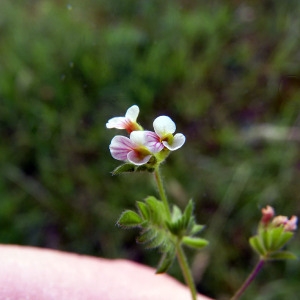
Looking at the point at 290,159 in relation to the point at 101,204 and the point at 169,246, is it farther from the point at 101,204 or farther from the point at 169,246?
the point at 169,246

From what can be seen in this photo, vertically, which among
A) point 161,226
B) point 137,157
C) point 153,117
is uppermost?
point 153,117

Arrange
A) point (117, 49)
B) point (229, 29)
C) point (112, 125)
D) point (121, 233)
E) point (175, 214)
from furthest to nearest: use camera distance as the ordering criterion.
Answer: point (229, 29), point (117, 49), point (121, 233), point (175, 214), point (112, 125)

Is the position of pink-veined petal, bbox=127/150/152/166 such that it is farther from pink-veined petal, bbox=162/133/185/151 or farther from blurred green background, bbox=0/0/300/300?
blurred green background, bbox=0/0/300/300

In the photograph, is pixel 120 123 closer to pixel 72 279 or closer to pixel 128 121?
pixel 128 121

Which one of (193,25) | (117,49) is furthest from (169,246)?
(193,25)

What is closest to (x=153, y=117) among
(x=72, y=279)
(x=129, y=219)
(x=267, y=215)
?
(x=72, y=279)

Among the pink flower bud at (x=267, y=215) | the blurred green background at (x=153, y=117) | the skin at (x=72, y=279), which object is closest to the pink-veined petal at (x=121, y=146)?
the pink flower bud at (x=267, y=215)

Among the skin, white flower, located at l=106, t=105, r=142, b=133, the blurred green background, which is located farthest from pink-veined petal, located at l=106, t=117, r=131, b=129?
the blurred green background
